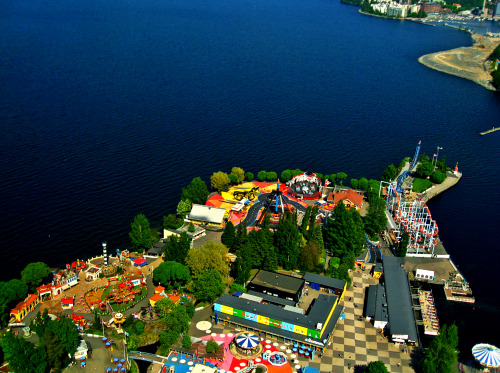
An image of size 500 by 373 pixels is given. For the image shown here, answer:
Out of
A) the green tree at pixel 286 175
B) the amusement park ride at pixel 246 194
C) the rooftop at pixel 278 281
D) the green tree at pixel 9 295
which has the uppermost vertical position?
the green tree at pixel 286 175

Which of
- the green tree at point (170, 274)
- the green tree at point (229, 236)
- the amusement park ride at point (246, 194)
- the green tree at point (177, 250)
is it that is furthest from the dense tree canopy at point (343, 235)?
the green tree at point (170, 274)

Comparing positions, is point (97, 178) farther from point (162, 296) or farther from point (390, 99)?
point (390, 99)

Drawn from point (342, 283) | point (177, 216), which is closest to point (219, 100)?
point (177, 216)

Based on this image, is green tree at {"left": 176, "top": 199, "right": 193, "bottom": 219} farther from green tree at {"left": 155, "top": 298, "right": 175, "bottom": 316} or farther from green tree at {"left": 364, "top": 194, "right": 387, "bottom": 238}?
green tree at {"left": 364, "top": 194, "right": 387, "bottom": 238}

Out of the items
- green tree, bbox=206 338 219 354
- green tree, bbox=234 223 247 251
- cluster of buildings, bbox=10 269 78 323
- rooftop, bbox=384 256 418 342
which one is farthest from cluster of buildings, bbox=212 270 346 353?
cluster of buildings, bbox=10 269 78 323

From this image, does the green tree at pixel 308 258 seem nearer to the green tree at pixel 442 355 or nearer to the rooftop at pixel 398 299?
the rooftop at pixel 398 299

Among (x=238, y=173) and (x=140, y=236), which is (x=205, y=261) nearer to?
(x=140, y=236)
